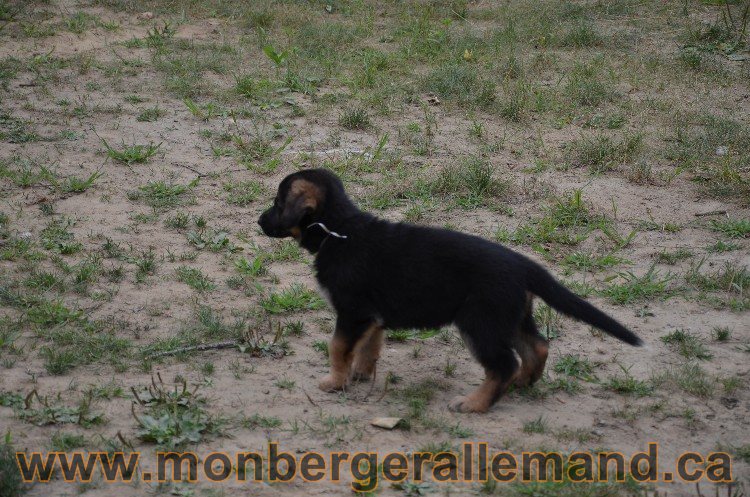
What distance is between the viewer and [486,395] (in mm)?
4938

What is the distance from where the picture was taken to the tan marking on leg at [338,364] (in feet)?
16.8

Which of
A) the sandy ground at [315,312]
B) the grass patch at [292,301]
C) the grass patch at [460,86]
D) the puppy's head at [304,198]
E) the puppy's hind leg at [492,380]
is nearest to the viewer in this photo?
the sandy ground at [315,312]

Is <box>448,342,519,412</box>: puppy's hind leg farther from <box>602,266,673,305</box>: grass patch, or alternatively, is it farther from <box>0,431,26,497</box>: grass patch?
<box>0,431,26,497</box>: grass patch

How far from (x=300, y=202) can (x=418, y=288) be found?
2.89 ft

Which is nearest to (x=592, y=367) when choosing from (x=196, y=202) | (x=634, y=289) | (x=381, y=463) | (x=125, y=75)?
(x=634, y=289)

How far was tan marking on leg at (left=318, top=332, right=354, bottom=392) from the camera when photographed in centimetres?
513

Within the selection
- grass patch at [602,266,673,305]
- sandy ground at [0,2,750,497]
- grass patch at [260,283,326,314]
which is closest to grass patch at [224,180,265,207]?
sandy ground at [0,2,750,497]

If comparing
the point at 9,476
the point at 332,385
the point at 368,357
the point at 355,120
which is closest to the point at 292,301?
the point at 368,357

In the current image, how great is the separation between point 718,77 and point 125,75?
6.85m

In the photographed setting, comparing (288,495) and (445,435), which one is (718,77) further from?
(288,495)

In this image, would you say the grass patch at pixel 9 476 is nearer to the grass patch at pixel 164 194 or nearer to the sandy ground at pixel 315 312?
the sandy ground at pixel 315 312

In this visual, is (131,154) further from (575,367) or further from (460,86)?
(575,367)

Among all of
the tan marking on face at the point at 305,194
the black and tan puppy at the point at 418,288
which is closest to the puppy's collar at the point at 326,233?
the black and tan puppy at the point at 418,288

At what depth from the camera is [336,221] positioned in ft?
17.4
